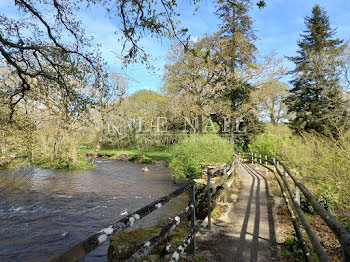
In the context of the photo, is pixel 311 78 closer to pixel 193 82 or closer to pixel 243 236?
pixel 193 82

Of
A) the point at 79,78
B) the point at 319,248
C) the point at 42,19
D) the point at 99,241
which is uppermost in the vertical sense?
the point at 42,19

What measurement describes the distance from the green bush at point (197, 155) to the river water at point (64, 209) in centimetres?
155

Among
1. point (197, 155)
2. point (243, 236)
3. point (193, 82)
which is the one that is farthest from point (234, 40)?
point (243, 236)

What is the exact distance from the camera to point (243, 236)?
4645mm

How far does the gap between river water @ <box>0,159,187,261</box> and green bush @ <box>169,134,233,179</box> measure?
5.07 feet

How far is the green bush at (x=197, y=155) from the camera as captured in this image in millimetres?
15742

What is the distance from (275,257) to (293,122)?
2500 centimetres

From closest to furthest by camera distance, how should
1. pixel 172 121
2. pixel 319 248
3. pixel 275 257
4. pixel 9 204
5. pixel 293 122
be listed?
pixel 319 248 → pixel 275 257 → pixel 9 204 → pixel 293 122 → pixel 172 121

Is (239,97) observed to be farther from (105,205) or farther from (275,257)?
(275,257)

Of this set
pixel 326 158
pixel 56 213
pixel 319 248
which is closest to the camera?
pixel 319 248

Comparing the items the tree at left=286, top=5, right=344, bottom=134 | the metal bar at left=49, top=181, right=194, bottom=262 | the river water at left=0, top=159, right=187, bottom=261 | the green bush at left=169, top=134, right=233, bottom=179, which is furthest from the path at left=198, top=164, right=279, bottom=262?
the tree at left=286, top=5, right=344, bottom=134

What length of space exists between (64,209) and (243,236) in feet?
29.9

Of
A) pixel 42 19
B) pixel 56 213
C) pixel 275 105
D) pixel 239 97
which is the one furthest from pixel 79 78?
pixel 275 105

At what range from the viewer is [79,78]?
252 inches
